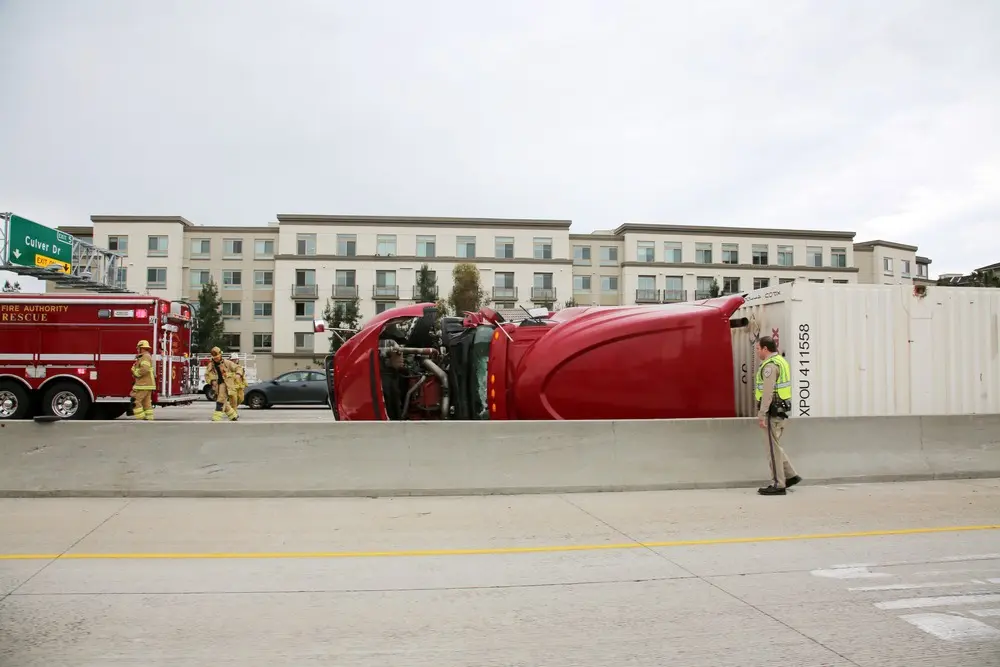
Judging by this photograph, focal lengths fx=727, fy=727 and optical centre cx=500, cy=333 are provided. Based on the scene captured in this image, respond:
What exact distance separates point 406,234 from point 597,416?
5698 cm

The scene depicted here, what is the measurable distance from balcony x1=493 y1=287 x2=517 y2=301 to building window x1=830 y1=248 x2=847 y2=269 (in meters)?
32.2

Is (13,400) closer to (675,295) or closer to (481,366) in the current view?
(481,366)

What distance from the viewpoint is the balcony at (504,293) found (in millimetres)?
64562

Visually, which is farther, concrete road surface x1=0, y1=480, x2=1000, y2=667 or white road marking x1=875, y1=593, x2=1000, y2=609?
white road marking x1=875, y1=593, x2=1000, y2=609

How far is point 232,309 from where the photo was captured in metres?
65.7

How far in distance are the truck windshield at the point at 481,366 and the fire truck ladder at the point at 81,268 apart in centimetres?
2163

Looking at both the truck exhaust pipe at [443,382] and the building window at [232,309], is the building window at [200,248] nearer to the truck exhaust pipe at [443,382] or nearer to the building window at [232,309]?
the building window at [232,309]

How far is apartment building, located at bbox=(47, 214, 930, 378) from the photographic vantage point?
6375 centimetres

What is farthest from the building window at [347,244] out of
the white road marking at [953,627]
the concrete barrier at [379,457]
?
the white road marking at [953,627]

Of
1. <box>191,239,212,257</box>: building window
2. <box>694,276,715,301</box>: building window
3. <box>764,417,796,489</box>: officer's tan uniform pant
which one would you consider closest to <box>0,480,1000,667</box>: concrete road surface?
<box>764,417,796,489</box>: officer's tan uniform pant

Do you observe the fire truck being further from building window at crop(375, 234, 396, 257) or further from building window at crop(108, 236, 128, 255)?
building window at crop(108, 236, 128, 255)

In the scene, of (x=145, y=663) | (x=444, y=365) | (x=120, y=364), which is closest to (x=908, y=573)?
(x=145, y=663)

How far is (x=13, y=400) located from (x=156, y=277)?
5128 centimetres

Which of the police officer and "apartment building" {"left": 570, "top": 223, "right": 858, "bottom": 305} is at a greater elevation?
"apartment building" {"left": 570, "top": 223, "right": 858, "bottom": 305}
